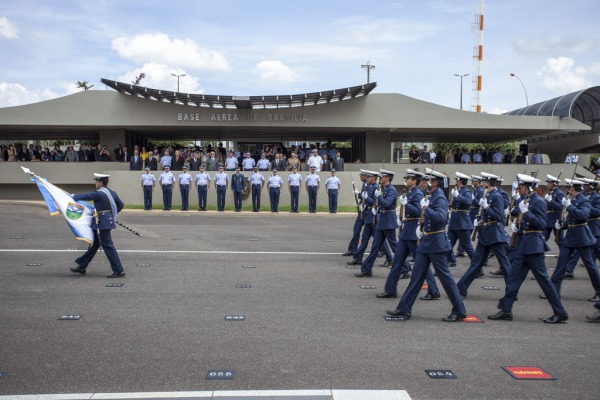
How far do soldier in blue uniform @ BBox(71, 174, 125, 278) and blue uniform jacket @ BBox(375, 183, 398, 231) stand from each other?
4.68 m

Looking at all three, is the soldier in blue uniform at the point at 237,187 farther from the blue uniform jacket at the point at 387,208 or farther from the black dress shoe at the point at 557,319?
the black dress shoe at the point at 557,319

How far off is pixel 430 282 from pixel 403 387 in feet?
12.4

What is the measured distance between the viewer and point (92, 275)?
10391mm

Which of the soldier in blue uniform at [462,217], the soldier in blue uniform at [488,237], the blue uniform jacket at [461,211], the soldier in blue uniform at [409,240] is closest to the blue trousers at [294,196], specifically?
the soldier in blue uniform at [462,217]

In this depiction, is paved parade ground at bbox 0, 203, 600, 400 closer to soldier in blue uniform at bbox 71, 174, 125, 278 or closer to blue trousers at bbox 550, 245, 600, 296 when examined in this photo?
soldier in blue uniform at bbox 71, 174, 125, 278

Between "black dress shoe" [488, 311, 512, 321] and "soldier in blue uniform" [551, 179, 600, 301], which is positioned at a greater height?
"soldier in blue uniform" [551, 179, 600, 301]

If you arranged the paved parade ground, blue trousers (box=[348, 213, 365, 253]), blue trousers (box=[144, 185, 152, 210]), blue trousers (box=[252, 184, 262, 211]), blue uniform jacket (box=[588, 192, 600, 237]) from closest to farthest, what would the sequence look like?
the paved parade ground
blue uniform jacket (box=[588, 192, 600, 237])
blue trousers (box=[348, 213, 365, 253])
blue trousers (box=[144, 185, 152, 210])
blue trousers (box=[252, 184, 262, 211])

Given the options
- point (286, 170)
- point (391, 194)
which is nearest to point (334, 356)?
point (391, 194)

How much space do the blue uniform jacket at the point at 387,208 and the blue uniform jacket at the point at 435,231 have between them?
217 cm

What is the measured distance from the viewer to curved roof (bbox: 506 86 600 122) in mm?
29172

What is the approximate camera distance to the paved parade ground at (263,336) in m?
5.39

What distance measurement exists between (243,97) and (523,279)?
A: 62.3 ft

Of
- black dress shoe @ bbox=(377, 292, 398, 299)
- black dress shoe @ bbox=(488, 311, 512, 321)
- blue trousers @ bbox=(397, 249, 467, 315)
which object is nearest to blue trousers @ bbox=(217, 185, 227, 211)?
black dress shoe @ bbox=(377, 292, 398, 299)

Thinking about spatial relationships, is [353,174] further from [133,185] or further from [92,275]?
[92,275]
